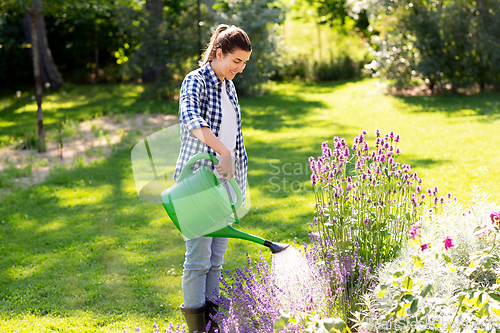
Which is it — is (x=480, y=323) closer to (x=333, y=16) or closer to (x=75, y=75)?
(x=75, y=75)

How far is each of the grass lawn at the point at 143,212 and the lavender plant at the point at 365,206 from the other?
0.98 metres

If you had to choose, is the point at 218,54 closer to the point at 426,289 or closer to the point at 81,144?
the point at 426,289

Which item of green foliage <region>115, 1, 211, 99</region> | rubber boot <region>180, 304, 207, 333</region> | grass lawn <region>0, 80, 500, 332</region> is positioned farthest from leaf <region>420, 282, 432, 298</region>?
green foliage <region>115, 1, 211, 99</region>

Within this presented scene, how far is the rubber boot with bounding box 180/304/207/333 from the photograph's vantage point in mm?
2256

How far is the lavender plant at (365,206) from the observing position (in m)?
2.47

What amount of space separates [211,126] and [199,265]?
677 millimetres

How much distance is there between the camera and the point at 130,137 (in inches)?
271

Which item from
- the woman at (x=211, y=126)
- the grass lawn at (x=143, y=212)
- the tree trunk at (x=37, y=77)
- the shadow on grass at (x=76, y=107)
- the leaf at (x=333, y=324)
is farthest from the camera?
the shadow on grass at (x=76, y=107)

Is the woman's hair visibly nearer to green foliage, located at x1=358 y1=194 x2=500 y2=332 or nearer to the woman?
the woman

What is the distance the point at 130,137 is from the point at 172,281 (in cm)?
418

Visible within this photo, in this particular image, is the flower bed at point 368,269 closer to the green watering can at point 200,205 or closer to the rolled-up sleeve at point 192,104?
the green watering can at point 200,205

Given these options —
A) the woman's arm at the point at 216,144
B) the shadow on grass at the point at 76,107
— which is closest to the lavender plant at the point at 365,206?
the woman's arm at the point at 216,144

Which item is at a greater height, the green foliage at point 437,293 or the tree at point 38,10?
the tree at point 38,10

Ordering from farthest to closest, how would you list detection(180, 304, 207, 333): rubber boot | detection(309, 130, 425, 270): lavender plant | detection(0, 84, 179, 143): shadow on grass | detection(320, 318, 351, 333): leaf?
detection(0, 84, 179, 143): shadow on grass
detection(309, 130, 425, 270): lavender plant
detection(180, 304, 207, 333): rubber boot
detection(320, 318, 351, 333): leaf
